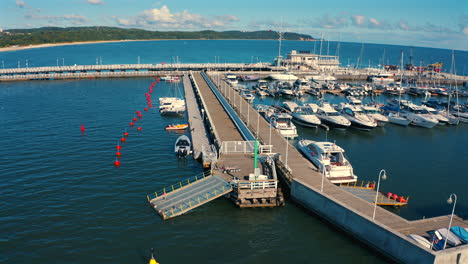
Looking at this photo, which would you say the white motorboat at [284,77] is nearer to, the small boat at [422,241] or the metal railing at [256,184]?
the metal railing at [256,184]

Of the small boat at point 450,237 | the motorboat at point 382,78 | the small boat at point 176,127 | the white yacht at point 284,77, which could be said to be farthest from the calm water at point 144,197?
the white yacht at point 284,77

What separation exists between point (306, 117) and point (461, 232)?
38414 millimetres

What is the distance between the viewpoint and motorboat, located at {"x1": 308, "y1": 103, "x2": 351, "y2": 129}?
192ft

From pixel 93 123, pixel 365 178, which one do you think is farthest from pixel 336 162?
pixel 93 123

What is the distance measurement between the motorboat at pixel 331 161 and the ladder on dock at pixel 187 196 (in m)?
11.1

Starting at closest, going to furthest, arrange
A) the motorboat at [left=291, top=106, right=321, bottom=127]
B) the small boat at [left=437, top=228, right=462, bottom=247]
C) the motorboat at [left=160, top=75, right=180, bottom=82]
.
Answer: the small boat at [left=437, top=228, right=462, bottom=247] → the motorboat at [left=291, top=106, right=321, bottom=127] → the motorboat at [left=160, top=75, right=180, bottom=82]

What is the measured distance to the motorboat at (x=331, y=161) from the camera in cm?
3612

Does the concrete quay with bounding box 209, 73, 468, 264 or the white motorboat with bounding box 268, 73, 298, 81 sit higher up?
the white motorboat with bounding box 268, 73, 298, 81

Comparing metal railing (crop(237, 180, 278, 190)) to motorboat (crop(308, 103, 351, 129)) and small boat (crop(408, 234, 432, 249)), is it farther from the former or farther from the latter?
motorboat (crop(308, 103, 351, 129))

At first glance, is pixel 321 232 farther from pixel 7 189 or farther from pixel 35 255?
pixel 7 189

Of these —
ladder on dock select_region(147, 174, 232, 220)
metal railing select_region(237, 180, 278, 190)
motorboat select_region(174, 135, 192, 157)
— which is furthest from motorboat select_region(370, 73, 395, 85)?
Result: ladder on dock select_region(147, 174, 232, 220)

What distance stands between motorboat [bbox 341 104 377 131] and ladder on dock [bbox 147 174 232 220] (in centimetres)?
3548

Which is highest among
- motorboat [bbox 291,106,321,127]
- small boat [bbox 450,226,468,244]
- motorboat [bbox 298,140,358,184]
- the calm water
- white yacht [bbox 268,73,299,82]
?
white yacht [bbox 268,73,299,82]

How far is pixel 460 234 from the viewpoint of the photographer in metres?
23.6
